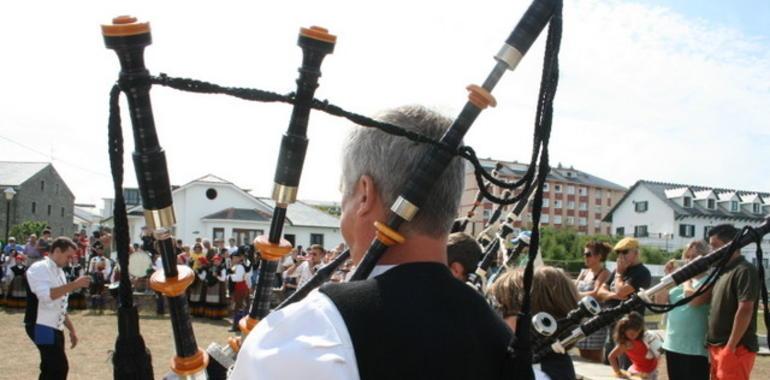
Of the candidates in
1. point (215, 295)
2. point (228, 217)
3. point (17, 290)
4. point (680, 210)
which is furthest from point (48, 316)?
point (680, 210)

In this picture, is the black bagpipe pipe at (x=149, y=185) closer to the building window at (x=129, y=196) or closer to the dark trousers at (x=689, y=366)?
the building window at (x=129, y=196)

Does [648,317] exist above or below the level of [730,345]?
below

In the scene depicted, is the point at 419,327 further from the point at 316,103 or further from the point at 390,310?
the point at 316,103

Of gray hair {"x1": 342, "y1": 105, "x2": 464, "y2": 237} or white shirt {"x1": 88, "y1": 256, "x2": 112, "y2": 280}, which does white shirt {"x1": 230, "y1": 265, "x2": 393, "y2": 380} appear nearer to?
gray hair {"x1": 342, "y1": 105, "x2": 464, "y2": 237}

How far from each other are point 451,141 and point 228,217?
4715 cm

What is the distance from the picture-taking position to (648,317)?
19.8 meters

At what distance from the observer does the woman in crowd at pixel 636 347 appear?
6.62 m

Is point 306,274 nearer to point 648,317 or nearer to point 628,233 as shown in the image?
point 648,317

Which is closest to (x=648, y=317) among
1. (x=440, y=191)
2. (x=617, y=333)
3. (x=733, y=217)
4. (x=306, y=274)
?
(x=306, y=274)

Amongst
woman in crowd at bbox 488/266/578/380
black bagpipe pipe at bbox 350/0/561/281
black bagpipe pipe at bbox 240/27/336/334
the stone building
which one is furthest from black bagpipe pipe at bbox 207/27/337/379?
the stone building

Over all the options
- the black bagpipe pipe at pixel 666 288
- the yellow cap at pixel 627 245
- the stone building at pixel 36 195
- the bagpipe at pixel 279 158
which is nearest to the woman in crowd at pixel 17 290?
the yellow cap at pixel 627 245

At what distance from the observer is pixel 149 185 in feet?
4.31

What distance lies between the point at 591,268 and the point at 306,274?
29.5ft

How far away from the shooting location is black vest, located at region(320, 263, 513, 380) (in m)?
1.24
